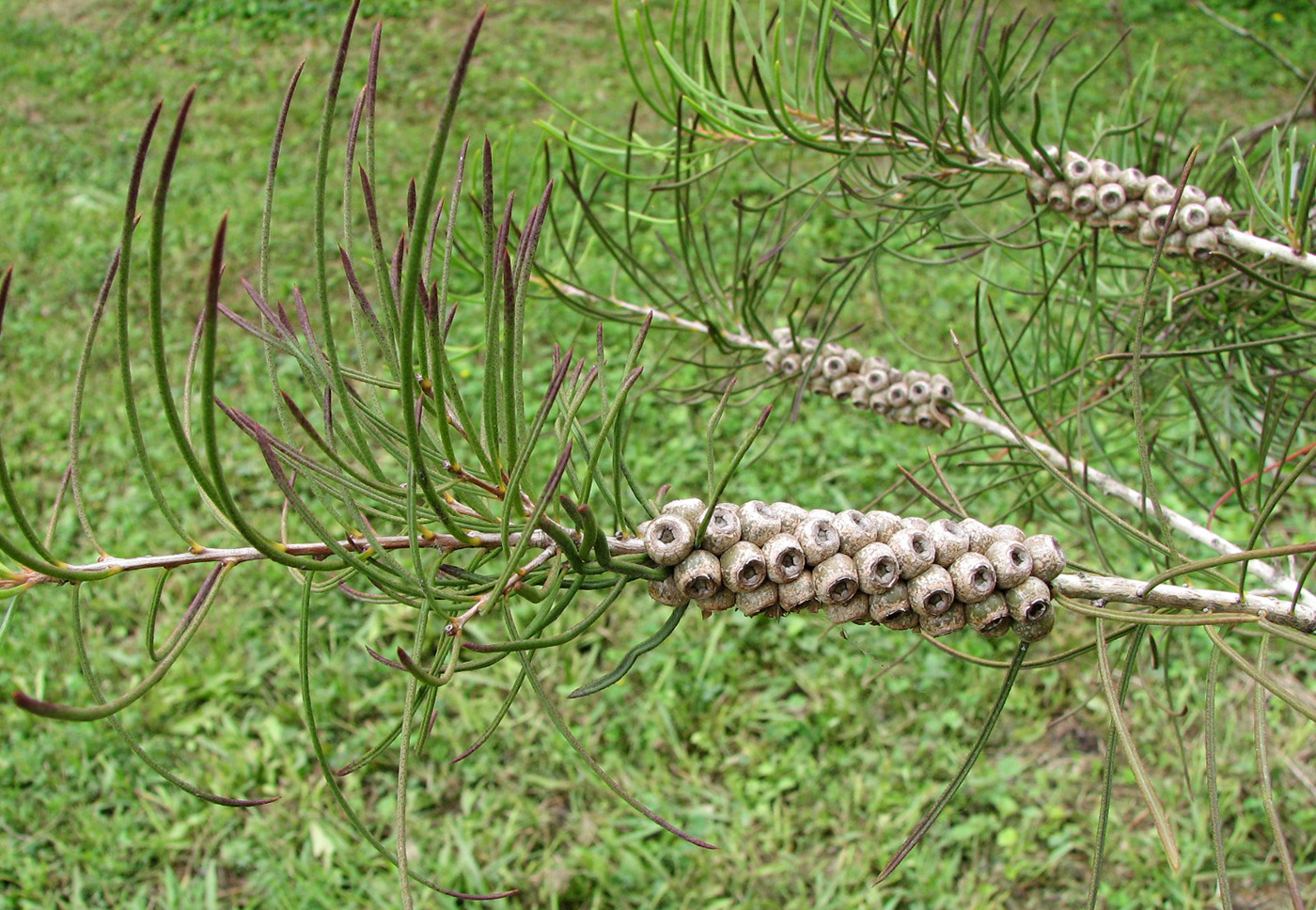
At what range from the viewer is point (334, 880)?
5.27 ft

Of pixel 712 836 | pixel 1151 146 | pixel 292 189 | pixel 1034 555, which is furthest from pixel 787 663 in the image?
pixel 292 189

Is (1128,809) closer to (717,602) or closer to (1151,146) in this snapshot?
(1151,146)

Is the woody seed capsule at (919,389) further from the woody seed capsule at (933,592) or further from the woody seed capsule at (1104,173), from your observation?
the woody seed capsule at (933,592)

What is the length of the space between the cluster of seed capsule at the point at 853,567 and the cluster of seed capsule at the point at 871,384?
1.12 ft

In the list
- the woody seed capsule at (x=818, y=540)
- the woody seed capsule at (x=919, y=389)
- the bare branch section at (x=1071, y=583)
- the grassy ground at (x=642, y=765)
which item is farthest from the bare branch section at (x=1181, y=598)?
the grassy ground at (x=642, y=765)

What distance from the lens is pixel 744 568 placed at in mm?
381

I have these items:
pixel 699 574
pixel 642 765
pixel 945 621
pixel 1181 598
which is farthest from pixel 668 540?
pixel 642 765

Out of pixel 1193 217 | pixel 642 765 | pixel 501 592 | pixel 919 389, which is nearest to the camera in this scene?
pixel 501 592

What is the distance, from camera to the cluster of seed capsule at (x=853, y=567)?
1.25 ft

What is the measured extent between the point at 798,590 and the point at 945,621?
6cm

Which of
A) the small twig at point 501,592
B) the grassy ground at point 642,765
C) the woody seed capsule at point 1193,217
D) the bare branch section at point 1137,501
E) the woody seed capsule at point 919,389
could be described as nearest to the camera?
the small twig at point 501,592

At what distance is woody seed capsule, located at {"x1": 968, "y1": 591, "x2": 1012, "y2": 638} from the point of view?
0.39m

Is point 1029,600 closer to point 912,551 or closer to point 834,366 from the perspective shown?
point 912,551

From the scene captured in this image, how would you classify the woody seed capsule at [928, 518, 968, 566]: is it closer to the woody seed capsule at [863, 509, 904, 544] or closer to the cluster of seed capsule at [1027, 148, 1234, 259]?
the woody seed capsule at [863, 509, 904, 544]
